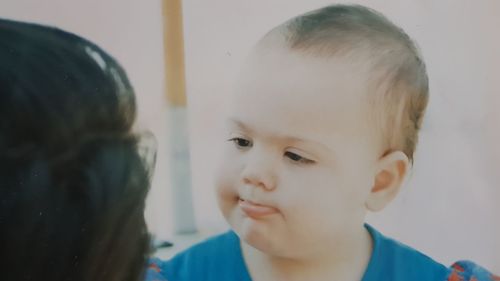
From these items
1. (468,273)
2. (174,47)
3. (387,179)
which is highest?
(174,47)

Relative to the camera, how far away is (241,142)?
0.69 metres

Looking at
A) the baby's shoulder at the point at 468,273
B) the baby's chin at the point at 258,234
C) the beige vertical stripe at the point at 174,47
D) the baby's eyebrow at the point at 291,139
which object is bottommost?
the baby's shoulder at the point at 468,273

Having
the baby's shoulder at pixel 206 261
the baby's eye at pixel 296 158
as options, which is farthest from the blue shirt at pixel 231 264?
the baby's eye at pixel 296 158

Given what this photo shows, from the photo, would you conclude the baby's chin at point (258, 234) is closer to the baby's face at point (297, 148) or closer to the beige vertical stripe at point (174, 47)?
the baby's face at point (297, 148)

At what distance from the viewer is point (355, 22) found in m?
0.70

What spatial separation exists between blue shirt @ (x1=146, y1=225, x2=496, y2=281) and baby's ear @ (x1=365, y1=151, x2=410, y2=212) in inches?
1.2

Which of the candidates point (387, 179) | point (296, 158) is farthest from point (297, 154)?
point (387, 179)

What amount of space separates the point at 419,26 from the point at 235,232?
0.93 ft

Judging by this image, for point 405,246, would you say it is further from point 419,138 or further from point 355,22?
point 355,22

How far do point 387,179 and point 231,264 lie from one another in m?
0.18

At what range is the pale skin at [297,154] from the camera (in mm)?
674

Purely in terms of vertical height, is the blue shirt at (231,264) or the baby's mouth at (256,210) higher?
the baby's mouth at (256,210)

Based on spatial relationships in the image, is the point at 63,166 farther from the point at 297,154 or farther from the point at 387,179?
the point at 387,179

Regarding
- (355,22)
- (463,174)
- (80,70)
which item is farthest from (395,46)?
(80,70)
